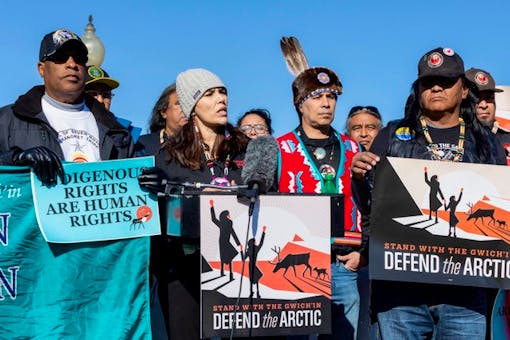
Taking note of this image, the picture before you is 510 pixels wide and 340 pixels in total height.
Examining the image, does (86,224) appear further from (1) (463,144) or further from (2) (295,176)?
(1) (463,144)

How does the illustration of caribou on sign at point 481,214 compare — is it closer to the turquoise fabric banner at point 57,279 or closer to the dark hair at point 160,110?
the turquoise fabric banner at point 57,279

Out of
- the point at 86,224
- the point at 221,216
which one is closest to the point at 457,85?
the point at 221,216

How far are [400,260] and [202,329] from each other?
117cm

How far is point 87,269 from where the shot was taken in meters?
5.34

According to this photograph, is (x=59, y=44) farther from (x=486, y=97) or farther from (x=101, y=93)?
(x=486, y=97)

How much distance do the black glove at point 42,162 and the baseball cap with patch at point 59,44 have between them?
0.76m

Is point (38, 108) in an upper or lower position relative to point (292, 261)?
upper

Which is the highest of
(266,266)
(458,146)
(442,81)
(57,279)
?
(442,81)

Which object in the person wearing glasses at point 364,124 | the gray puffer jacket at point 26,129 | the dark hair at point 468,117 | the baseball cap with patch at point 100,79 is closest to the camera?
the dark hair at point 468,117

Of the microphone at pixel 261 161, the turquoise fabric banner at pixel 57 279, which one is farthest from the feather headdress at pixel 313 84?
the turquoise fabric banner at pixel 57 279

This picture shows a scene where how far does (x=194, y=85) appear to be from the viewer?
5.98m

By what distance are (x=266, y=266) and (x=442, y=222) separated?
3.39ft

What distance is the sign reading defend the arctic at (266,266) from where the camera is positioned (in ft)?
15.9

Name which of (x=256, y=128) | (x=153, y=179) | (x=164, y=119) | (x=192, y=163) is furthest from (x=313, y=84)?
(x=256, y=128)
